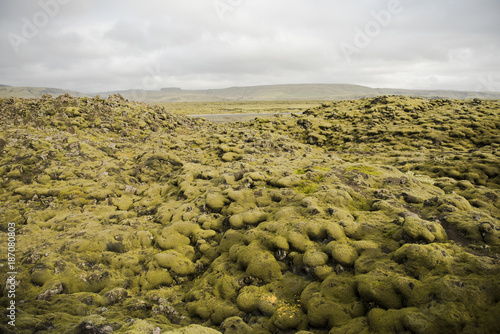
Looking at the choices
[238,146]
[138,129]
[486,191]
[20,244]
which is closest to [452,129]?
[486,191]

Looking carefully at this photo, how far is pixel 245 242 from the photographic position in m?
10.4

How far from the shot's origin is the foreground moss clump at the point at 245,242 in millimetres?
6449

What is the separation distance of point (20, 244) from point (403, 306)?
16062 mm

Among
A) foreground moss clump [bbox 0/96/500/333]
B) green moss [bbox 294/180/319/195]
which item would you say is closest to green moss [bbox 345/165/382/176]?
foreground moss clump [bbox 0/96/500/333]

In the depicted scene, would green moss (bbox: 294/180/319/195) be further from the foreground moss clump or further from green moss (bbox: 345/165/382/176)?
green moss (bbox: 345/165/382/176)

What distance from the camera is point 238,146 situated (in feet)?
86.0

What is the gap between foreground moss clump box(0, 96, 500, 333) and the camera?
645 cm

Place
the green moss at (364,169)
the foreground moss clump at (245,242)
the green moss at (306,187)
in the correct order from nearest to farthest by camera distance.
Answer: the foreground moss clump at (245,242) → the green moss at (306,187) → the green moss at (364,169)

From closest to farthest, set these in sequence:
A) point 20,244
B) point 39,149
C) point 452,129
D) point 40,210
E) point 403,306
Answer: point 403,306 → point 20,244 → point 40,210 → point 39,149 → point 452,129

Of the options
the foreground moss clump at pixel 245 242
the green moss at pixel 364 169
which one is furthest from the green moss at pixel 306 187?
the green moss at pixel 364 169

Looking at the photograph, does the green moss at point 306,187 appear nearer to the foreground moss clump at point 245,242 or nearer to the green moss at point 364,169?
the foreground moss clump at point 245,242

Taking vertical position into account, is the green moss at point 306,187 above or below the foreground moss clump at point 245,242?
above

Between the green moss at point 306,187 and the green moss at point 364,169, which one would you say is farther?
the green moss at point 364,169

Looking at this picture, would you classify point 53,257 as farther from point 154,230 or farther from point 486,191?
point 486,191
